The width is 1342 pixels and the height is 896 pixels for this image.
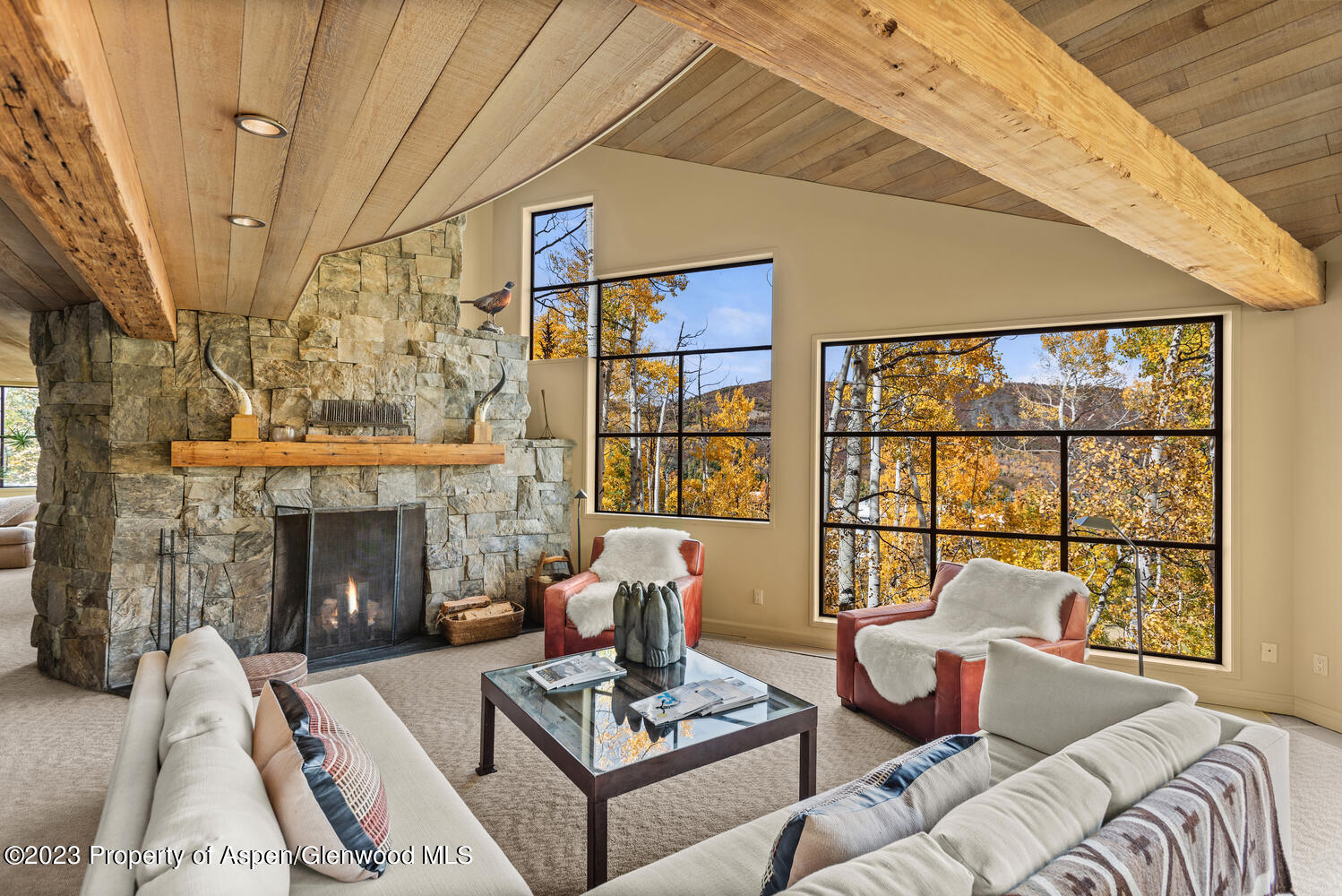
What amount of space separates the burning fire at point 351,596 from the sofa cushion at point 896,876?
397 cm

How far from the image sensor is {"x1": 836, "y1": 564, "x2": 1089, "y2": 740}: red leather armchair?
8.93 ft

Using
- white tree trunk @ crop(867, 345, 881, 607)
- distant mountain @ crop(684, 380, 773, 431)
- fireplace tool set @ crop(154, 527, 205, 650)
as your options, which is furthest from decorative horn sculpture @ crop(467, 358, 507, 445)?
white tree trunk @ crop(867, 345, 881, 607)

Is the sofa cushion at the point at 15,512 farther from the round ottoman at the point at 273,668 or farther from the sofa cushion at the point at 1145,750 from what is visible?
the sofa cushion at the point at 1145,750

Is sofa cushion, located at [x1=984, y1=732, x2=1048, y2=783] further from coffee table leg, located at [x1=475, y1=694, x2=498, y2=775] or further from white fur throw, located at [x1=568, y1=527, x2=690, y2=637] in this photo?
white fur throw, located at [x1=568, y1=527, x2=690, y2=637]

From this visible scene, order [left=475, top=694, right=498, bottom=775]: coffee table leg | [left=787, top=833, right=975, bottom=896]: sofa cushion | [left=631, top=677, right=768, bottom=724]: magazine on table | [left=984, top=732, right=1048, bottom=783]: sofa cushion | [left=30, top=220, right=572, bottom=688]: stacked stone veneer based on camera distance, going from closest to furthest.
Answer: [left=787, top=833, right=975, bottom=896]: sofa cushion → [left=984, top=732, right=1048, bottom=783]: sofa cushion → [left=631, top=677, right=768, bottom=724]: magazine on table → [left=475, top=694, right=498, bottom=775]: coffee table leg → [left=30, top=220, right=572, bottom=688]: stacked stone veneer

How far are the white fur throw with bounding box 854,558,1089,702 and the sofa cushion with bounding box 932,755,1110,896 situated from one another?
5.09 ft

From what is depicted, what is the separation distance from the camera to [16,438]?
9.57 meters

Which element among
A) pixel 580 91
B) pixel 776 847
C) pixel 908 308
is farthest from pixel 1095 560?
pixel 580 91

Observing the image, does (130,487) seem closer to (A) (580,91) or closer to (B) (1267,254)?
(A) (580,91)

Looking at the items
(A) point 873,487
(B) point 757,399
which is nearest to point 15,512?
(B) point 757,399

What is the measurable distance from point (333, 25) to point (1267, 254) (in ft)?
10.9


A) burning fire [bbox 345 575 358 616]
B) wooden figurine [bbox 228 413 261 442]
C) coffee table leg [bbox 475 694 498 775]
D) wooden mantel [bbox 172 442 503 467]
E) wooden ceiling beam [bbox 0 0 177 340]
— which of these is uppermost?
wooden ceiling beam [bbox 0 0 177 340]

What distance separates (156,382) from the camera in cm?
376

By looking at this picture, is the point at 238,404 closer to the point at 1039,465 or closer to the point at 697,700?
the point at 697,700
